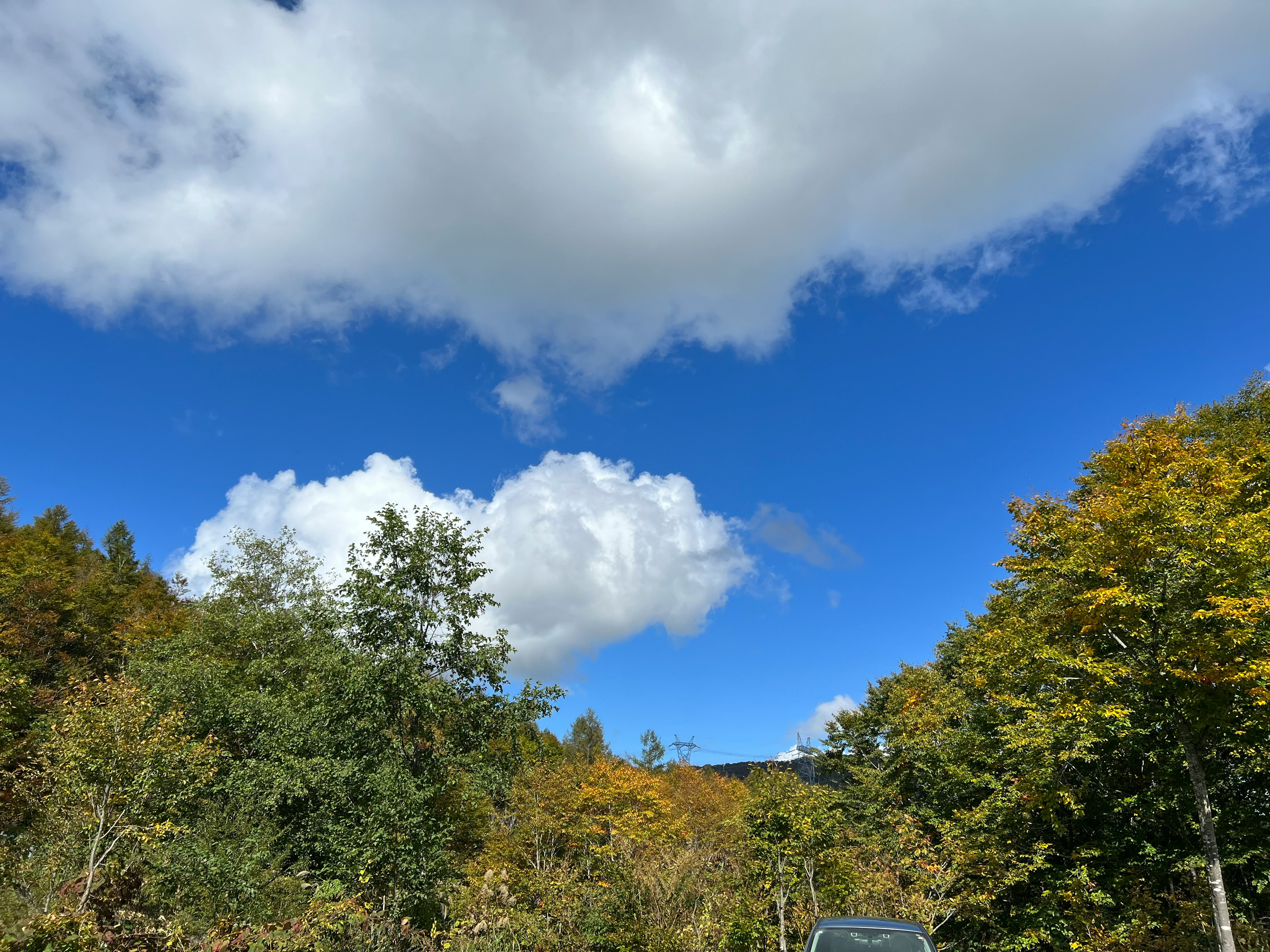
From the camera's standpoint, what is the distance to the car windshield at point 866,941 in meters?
7.98

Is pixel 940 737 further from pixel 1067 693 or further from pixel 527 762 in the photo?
pixel 527 762

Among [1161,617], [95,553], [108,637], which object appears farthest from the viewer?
[95,553]

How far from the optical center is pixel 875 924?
27.7 feet

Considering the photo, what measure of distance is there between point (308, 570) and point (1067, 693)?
120 ft

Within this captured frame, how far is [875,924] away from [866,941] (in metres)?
0.38

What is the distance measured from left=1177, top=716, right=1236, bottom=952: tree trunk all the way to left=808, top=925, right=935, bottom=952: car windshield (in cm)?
1168

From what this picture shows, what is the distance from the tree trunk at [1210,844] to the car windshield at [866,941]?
38.3 ft

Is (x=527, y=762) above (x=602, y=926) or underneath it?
above

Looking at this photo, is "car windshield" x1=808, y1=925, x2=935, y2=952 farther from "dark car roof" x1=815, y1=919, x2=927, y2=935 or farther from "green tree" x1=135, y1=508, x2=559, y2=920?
"green tree" x1=135, y1=508, x2=559, y2=920

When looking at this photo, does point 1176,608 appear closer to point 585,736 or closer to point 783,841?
point 783,841

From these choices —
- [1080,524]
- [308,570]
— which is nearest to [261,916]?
[1080,524]

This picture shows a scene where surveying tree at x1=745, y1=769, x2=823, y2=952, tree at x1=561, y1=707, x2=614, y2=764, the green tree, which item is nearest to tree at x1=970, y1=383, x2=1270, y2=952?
tree at x1=745, y1=769, x2=823, y2=952

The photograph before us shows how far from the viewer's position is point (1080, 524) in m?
18.8

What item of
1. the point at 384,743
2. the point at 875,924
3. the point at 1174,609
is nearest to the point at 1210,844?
the point at 1174,609
